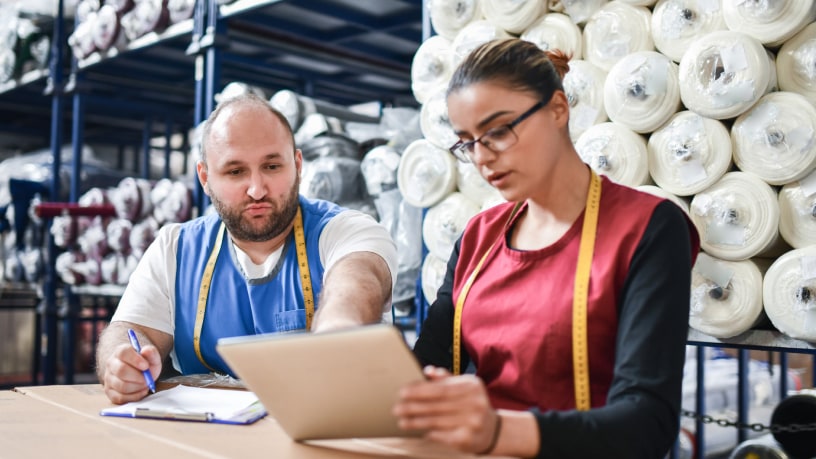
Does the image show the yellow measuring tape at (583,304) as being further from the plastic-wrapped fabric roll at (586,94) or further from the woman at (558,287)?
the plastic-wrapped fabric roll at (586,94)

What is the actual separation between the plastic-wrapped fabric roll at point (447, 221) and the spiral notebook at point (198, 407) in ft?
4.38

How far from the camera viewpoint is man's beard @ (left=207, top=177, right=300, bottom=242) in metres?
2.01

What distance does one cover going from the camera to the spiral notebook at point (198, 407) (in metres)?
1.38

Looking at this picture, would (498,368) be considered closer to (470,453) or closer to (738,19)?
(470,453)

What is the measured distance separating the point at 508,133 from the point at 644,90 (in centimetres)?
104

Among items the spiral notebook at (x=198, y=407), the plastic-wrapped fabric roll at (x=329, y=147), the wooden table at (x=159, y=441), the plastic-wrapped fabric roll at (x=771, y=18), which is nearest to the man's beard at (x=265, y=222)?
the spiral notebook at (x=198, y=407)

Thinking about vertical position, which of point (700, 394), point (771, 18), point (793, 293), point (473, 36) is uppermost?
point (473, 36)

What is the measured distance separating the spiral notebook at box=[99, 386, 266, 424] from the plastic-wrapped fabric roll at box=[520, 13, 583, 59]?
5.18ft

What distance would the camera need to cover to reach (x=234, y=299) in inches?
79.9

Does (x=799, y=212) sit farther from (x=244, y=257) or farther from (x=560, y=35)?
(x=244, y=257)

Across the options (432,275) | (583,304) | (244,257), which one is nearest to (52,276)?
(432,275)

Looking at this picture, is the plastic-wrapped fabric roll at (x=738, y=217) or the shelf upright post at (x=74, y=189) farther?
the shelf upright post at (x=74, y=189)

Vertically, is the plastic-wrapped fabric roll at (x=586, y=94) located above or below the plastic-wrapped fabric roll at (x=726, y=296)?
above

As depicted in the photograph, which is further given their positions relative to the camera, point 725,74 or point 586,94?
point 586,94
